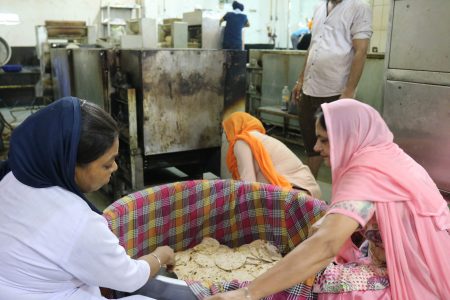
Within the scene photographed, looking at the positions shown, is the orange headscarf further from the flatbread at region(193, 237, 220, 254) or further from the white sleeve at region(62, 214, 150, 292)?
the white sleeve at region(62, 214, 150, 292)


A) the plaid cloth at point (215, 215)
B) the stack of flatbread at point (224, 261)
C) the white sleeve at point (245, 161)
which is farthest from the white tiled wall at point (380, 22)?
the stack of flatbread at point (224, 261)

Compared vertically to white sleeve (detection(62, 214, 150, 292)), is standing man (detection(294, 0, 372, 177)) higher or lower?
higher

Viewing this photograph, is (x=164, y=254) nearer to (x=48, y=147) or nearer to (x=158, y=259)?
(x=158, y=259)

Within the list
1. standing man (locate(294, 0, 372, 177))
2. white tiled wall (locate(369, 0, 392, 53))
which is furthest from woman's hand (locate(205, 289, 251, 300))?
white tiled wall (locate(369, 0, 392, 53))

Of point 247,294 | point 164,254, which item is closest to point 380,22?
point 164,254

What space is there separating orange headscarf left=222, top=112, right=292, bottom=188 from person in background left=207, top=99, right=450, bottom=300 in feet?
3.64

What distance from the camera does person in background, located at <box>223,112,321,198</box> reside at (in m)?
2.56

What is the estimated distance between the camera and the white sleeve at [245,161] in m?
2.57

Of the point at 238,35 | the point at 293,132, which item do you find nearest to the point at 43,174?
the point at 238,35

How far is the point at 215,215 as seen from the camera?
2.29 metres

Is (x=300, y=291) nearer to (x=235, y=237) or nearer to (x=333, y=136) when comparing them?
(x=333, y=136)

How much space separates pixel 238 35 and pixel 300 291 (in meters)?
2.54

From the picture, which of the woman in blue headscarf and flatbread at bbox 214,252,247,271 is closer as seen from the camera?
the woman in blue headscarf

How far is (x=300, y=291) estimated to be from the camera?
1452 mm
